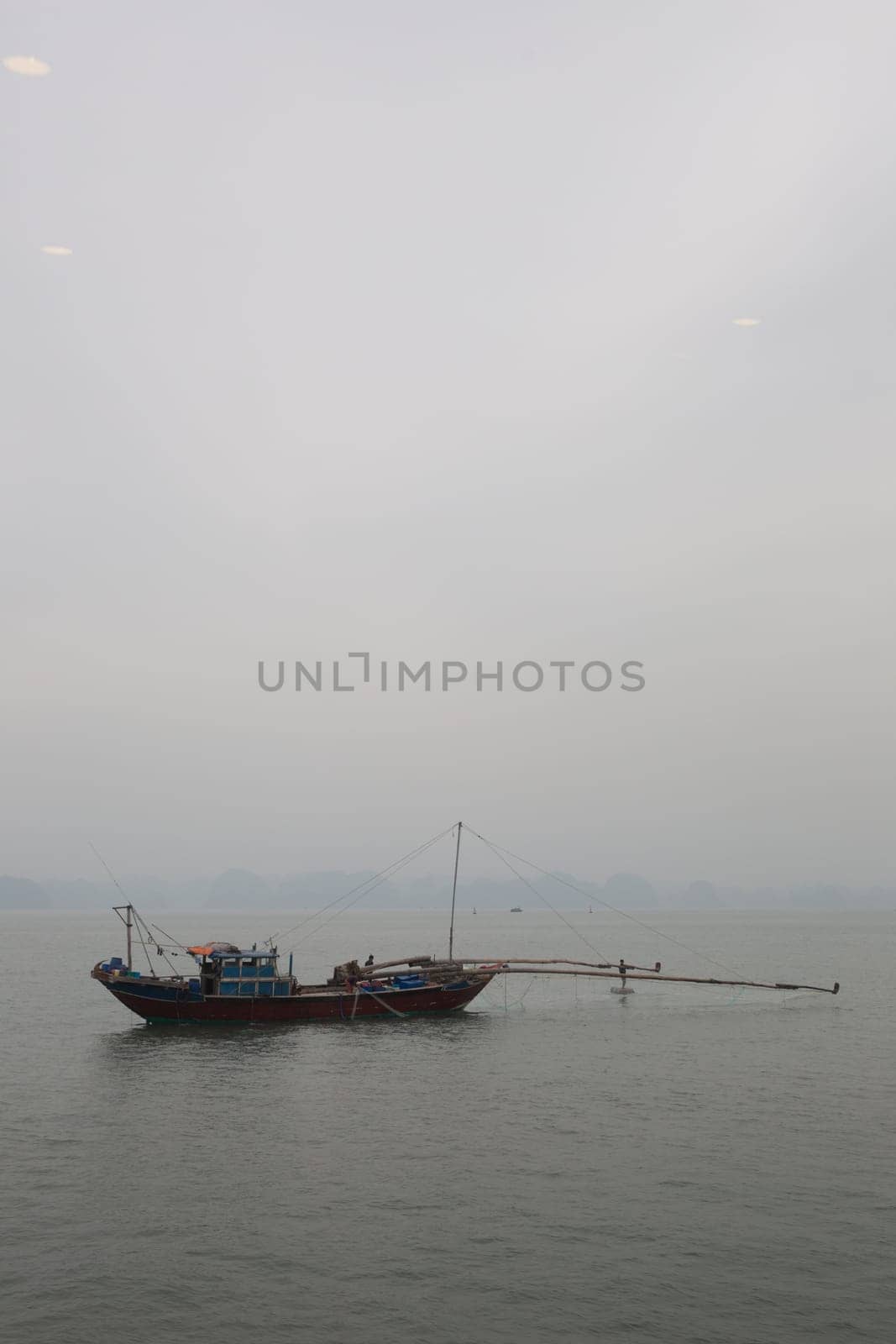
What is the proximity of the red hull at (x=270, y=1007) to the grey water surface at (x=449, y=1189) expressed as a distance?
8.80 feet

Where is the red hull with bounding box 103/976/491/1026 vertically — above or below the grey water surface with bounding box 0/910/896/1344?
above

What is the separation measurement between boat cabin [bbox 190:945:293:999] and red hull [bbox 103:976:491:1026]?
2.10ft

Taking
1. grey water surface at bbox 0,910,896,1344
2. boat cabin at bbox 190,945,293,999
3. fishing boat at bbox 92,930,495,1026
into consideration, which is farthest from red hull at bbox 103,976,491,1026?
grey water surface at bbox 0,910,896,1344

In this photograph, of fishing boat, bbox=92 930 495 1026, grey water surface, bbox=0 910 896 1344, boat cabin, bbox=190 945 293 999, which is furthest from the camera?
boat cabin, bbox=190 945 293 999

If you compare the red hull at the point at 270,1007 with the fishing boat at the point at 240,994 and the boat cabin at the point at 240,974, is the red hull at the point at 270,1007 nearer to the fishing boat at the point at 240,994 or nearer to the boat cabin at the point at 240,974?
the fishing boat at the point at 240,994

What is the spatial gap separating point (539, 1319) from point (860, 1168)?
18323 millimetres

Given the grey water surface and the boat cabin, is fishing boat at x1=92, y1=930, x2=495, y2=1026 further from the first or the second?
the grey water surface

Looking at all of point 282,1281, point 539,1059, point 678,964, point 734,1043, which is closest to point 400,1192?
point 282,1281

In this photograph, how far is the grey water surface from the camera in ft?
85.4

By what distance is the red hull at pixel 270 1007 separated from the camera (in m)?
72.2

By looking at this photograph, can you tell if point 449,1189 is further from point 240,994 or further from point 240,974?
point 240,974

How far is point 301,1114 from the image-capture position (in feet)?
155

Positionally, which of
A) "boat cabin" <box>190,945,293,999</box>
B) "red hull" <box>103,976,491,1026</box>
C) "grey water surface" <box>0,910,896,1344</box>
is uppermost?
"boat cabin" <box>190,945,293,999</box>

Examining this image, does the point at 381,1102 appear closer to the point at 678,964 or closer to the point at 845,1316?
the point at 845,1316
